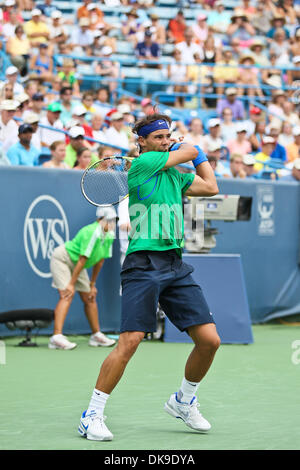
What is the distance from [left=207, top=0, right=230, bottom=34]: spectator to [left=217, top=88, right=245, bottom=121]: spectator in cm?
377

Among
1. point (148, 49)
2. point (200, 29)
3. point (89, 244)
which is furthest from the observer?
point (200, 29)

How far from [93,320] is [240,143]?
6.48 meters

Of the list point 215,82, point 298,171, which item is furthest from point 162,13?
point 298,171

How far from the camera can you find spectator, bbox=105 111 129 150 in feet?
44.2

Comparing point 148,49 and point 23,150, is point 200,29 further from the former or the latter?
point 23,150

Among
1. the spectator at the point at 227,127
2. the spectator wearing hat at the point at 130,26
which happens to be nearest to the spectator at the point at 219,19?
the spectator wearing hat at the point at 130,26

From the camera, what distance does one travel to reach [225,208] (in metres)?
10.2

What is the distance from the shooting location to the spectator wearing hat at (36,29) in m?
16.5

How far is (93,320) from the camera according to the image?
9.88m

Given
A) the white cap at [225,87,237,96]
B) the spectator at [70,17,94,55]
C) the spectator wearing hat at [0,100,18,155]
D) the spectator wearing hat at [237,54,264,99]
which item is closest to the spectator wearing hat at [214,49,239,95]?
the spectator wearing hat at [237,54,264,99]

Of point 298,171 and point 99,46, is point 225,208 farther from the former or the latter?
point 99,46

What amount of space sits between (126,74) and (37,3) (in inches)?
107

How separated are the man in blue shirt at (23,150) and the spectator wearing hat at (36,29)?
5948 millimetres

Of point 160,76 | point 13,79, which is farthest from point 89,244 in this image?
point 160,76
